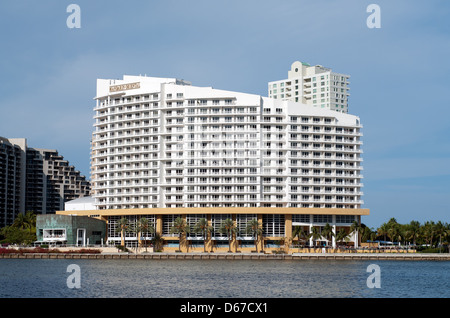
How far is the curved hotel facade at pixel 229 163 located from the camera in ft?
592

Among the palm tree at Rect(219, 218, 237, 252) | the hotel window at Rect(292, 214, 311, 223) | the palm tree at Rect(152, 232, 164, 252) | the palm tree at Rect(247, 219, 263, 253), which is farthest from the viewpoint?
the hotel window at Rect(292, 214, 311, 223)

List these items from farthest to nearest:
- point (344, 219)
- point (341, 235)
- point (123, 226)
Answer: point (344, 219) → point (123, 226) → point (341, 235)

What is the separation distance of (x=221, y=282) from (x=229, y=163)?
96.3 meters

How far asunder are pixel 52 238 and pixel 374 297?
12006 centimetres

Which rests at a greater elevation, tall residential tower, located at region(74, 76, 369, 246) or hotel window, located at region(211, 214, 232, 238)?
tall residential tower, located at region(74, 76, 369, 246)

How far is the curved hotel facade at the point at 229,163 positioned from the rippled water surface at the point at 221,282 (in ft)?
204

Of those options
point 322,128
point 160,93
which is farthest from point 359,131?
point 160,93

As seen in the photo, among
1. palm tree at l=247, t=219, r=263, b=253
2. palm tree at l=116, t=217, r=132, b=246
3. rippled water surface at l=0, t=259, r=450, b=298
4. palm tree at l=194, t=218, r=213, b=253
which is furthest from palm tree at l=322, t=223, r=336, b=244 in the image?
rippled water surface at l=0, t=259, r=450, b=298

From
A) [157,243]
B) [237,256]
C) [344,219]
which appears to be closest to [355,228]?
[344,219]

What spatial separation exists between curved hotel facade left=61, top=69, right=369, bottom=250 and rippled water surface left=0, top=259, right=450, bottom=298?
62031mm

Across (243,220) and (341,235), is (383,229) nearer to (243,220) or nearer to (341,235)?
(341,235)

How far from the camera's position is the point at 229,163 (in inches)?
7205

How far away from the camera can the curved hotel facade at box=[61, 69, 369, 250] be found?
18038 centimetres

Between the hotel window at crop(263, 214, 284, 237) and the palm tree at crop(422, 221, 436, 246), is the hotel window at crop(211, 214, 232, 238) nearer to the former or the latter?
the hotel window at crop(263, 214, 284, 237)
